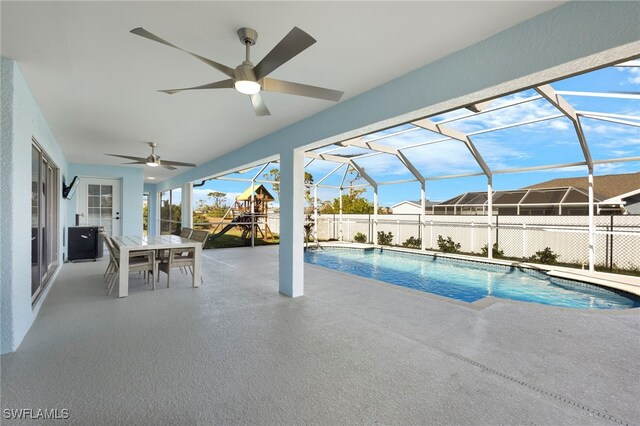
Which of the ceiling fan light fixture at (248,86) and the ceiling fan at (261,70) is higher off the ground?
the ceiling fan at (261,70)

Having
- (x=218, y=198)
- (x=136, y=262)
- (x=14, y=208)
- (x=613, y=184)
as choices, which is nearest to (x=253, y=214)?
(x=218, y=198)

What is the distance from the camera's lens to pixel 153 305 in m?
3.56

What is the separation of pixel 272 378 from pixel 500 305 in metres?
3.04

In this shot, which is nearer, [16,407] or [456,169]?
[16,407]

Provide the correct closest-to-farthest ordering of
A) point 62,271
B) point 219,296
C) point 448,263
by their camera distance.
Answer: point 219,296
point 62,271
point 448,263

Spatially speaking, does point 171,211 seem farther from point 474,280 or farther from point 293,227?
point 474,280

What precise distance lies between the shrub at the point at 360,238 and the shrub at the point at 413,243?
5.03 feet

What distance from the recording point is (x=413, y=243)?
8875 mm

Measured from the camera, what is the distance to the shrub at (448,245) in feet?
26.0

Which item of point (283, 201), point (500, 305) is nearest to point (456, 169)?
point (500, 305)

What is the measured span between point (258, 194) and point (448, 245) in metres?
6.88

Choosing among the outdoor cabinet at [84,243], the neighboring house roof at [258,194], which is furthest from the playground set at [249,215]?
the outdoor cabinet at [84,243]

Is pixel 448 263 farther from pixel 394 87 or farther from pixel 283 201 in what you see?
pixel 394 87

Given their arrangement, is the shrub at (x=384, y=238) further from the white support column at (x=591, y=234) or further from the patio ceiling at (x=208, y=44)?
the patio ceiling at (x=208, y=44)
